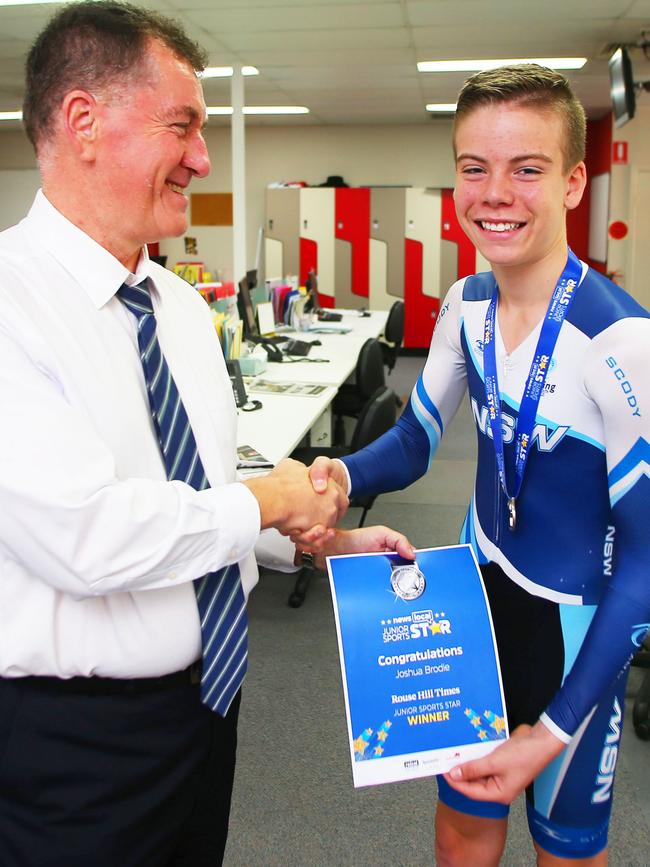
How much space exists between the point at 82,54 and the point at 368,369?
11.8 feet

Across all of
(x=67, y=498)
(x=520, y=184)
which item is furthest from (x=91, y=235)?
(x=520, y=184)

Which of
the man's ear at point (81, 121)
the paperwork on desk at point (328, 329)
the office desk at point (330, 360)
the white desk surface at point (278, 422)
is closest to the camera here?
the man's ear at point (81, 121)

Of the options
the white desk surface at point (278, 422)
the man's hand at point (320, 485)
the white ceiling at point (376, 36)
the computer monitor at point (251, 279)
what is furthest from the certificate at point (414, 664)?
the computer monitor at point (251, 279)

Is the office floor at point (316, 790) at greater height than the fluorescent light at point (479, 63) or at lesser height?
lesser

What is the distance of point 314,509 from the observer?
125cm

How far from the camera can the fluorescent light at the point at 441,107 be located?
9.41m

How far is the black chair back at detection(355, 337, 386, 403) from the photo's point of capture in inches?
180

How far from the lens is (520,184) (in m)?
1.18

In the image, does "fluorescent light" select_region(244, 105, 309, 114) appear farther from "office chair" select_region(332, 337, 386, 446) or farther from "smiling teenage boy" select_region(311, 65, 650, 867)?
"smiling teenage boy" select_region(311, 65, 650, 867)

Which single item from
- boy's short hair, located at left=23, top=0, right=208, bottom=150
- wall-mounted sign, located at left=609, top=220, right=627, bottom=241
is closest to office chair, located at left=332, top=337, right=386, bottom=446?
boy's short hair, located at left=23, top=0, right=208, bottom=150

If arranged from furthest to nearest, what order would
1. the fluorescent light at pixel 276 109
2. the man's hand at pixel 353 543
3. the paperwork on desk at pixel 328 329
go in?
the fluorescent light at pixel 276 109, the paperwork on desk at pixel 328 329, the man's hand at pixel 353 543

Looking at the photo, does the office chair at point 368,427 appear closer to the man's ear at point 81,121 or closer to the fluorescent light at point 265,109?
the man's ear at point 81,121

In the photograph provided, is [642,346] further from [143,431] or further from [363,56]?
[363,56]

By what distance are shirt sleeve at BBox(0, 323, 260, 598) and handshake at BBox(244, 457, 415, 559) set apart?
0.16 metres
